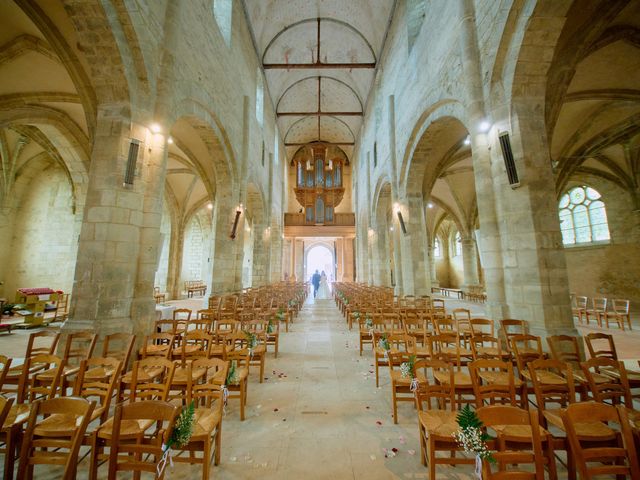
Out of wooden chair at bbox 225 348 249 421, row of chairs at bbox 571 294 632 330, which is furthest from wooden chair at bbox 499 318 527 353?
wooden chair at bbox 225 348 249 421

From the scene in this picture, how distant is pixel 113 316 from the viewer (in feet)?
14.4

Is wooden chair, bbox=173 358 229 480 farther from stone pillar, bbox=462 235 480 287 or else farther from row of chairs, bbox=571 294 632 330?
stone pillar, bbox=462 235 480 287

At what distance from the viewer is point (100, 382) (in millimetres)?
2791

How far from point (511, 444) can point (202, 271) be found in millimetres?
19392

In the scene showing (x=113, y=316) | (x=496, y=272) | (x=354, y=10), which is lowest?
(x=113, y=316)

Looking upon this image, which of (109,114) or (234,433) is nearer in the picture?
(234,433)

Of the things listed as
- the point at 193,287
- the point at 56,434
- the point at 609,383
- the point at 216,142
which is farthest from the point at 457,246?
the point at 56,434

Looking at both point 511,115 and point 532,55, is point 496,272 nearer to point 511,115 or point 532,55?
point 511,115

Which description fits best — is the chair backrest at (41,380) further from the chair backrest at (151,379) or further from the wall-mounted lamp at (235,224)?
the wall-mounted lamp at (235,224)

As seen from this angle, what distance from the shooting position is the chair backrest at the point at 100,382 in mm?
2328

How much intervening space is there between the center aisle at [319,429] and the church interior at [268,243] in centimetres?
3

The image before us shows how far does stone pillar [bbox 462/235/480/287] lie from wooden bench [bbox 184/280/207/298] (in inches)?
661

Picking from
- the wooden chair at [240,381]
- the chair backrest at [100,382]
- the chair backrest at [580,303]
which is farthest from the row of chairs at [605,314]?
the chair backrest at [100,382]

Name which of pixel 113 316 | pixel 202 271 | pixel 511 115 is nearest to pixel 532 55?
pixel 511 115
